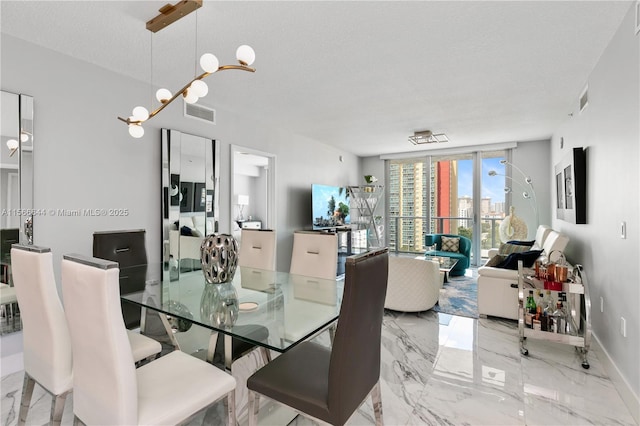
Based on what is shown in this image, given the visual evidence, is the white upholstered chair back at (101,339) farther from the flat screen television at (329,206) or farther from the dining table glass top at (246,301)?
the flat screen television at (329,206)

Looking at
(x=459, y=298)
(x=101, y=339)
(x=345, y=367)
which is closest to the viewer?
(x=101, y=339)

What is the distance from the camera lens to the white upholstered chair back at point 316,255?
8.37ft

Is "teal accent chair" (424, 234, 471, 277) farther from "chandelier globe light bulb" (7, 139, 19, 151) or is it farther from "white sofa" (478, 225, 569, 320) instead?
"chandelier globe light bulb" (7, 139, 19, 151)

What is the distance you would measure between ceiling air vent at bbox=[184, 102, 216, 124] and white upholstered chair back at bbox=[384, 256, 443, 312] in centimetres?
265

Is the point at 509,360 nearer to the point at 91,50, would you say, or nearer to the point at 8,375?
the point at 8,375

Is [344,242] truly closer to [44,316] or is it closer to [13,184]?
[13,184]

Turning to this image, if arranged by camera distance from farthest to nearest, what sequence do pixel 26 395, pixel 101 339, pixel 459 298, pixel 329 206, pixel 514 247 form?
pixel 329 206 < pixel 514 247 < pixel 459 298 < pixel 26 395 < pixel 101 339

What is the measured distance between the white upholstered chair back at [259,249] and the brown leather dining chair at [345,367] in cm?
140

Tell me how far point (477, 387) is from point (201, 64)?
255 cm

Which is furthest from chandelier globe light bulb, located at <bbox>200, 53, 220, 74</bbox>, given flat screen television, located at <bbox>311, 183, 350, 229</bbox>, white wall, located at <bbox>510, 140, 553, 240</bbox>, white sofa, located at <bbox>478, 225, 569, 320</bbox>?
white wall, located at <bbox>510, 140, 553, 240</bbox>

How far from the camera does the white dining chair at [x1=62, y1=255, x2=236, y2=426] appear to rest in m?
1.08

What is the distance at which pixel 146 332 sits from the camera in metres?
2.37

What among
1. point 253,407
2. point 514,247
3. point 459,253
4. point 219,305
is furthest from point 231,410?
point 459,253

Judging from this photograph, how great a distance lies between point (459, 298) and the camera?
13.7 feet
